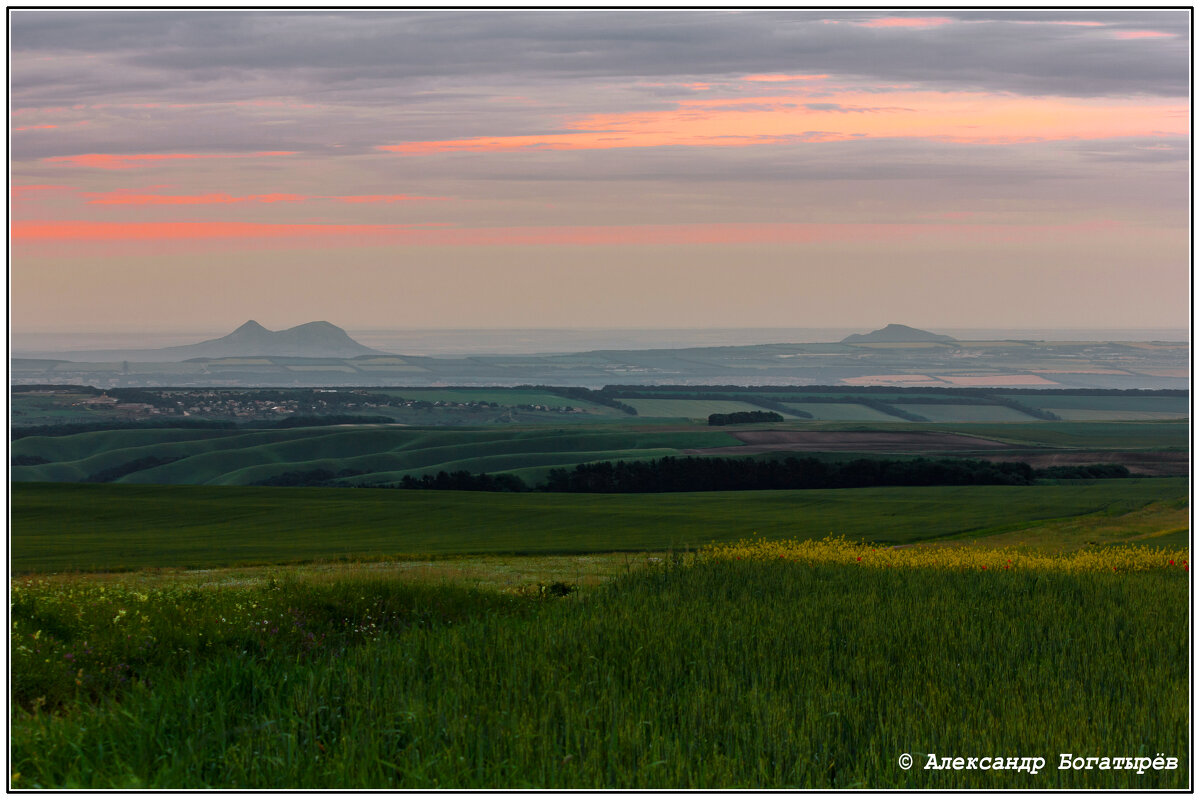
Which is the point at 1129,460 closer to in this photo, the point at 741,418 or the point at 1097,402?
the point at 741,418

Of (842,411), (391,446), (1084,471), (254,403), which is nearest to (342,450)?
(391,446)

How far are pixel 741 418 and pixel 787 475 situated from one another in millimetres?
32162

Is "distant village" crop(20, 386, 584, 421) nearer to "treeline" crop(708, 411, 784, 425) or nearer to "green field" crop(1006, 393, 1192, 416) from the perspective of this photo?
"treeline" crop(708, 411, 784, 425)

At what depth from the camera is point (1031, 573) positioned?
1791 centimetres

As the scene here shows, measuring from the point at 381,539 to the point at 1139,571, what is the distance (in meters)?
19.1

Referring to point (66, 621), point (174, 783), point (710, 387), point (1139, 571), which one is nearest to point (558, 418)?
point (710, 387)

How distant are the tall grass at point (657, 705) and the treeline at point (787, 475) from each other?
20.8m

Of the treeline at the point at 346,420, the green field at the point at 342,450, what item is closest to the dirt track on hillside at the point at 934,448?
the green field at the point at 342,450

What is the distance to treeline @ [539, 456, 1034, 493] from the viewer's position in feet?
113

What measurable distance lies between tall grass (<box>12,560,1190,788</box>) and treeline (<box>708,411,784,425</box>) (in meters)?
52.4

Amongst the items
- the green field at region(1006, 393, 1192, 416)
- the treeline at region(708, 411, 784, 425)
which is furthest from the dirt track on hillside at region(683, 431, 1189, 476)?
the green field at region(1006, 393, 1192, 416)

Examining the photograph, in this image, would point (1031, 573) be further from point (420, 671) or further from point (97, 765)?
point (97, 765)

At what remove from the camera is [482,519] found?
109 feet

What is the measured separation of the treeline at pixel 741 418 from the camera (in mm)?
66125
